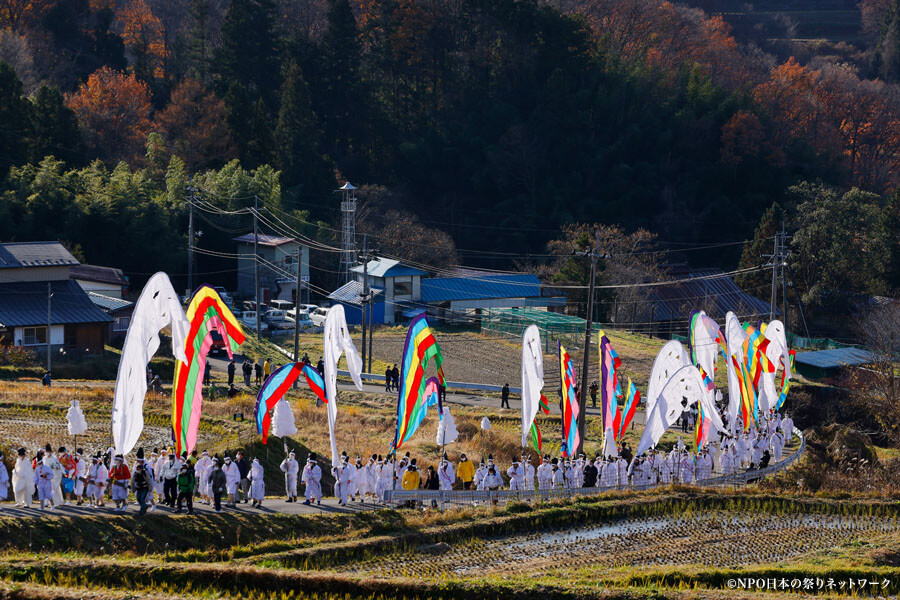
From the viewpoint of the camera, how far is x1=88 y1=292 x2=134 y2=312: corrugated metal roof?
156 ft

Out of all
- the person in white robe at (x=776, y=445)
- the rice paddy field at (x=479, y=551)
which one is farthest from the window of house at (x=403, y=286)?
the rice paddy field at (x=479, y=551)

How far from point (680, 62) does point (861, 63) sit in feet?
94.9

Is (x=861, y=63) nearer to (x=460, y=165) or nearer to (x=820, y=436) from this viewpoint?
(x=460, y=165)

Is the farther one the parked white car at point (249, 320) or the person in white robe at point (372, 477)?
the parked white car at point (249, 320)

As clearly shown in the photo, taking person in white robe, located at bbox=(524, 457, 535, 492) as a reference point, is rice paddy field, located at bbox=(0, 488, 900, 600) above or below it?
below

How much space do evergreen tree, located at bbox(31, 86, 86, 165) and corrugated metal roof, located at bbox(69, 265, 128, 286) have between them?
13.2 meters

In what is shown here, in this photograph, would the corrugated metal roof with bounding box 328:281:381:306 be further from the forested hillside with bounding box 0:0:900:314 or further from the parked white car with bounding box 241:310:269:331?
the forested hillside with bounding box 0:0:900:314

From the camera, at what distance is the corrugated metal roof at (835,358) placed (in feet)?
158

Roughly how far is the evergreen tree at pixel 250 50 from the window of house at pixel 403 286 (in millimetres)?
24217

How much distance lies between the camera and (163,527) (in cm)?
1897

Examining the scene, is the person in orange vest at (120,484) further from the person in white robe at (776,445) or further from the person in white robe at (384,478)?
the person in white robe at (776,445)

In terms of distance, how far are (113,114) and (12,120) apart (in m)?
12.5

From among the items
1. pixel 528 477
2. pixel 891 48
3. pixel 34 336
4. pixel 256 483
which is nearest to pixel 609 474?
pixel 528 477

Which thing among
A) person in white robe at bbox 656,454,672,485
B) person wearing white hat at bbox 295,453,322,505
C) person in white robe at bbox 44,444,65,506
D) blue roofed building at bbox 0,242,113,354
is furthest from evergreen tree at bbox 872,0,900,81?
person in white robe at bbox 44,444,65,506
